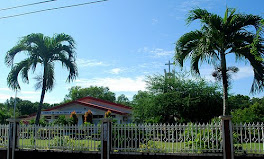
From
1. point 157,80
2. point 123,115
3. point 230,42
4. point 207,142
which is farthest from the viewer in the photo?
point 123,115

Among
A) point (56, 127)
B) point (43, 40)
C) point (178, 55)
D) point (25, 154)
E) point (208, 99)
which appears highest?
point (43, 40)

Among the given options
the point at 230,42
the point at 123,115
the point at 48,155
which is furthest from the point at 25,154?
the point at 123,115

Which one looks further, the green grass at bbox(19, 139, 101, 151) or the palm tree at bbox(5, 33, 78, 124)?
the palm tree at bbox(5, 33, 78, 124)

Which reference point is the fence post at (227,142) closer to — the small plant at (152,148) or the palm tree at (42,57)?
the small plant at (152,148)

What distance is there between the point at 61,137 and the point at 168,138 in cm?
444

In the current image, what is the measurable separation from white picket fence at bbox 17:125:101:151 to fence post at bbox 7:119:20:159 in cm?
18

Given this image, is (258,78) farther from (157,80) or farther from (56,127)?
(157,80)

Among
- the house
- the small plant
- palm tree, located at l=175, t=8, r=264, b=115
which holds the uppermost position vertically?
palm tree, located at l=175, t=8, r=264, b=115

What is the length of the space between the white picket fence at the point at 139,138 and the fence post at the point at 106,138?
210 millimetres

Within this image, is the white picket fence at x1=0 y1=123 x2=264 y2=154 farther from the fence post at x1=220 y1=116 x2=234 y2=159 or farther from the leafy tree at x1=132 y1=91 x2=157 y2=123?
the leafy tree at x1=132 y1=91 x2=157 y2=123

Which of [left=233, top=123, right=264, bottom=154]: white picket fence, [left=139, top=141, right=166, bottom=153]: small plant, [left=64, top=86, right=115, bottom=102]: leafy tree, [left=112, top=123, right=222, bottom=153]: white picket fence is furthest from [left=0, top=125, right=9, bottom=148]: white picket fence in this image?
[left=64, top=86, right=115, bottom=102]: leafy tree

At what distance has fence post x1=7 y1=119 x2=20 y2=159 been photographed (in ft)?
39.7

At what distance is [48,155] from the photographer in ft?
38.2

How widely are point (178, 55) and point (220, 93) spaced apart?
10.9 m
